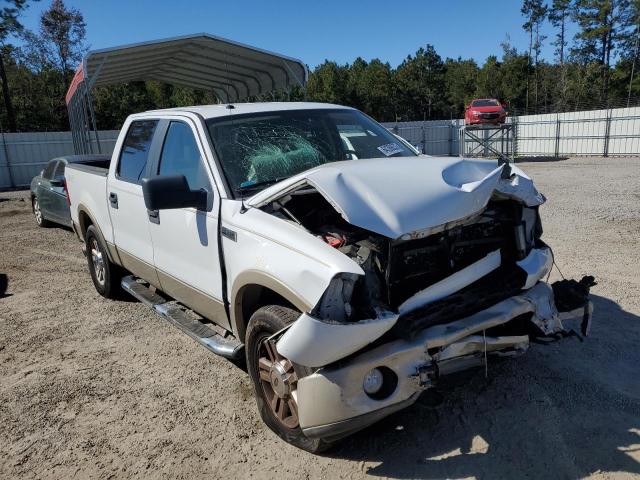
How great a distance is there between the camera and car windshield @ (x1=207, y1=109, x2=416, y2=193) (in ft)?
12.0

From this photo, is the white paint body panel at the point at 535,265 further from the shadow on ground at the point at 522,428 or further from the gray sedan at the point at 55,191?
the gray sedan at the point at 55,191

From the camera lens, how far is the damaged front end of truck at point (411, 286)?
2.52m

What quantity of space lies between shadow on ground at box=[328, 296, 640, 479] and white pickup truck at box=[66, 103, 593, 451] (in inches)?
15.4

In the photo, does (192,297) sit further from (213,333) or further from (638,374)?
(638,374)

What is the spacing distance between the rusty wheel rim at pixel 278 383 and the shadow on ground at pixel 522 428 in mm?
369

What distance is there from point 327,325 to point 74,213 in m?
5.08

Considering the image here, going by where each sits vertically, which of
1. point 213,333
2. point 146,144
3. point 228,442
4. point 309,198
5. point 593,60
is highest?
point 593,60

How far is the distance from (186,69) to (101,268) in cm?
1222

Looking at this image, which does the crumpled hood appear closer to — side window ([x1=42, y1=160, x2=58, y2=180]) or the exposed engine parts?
the exposed engine parts

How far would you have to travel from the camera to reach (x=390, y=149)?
4.23 metres

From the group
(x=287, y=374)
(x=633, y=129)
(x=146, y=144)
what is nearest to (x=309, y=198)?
(x=287, y=374)

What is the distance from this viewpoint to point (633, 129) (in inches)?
924

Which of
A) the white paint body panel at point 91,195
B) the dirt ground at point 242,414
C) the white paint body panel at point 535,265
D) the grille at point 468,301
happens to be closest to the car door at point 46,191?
the white paint body panel at point 91,195

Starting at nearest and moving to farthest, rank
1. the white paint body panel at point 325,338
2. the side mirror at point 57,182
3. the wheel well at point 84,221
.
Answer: the white paint body panel at point 325,338
the wheel well at point 84,221
the side mirror at point 57,182
